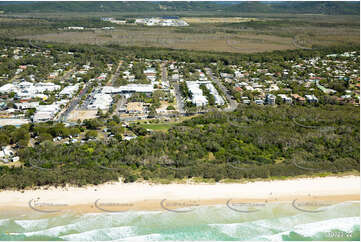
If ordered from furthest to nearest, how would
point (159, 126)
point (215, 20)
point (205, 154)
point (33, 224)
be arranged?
1. point (215, 20)
2. point (159, 126)
3. point (205, 154)
4. point (33, 224)

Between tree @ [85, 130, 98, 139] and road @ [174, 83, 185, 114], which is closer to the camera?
tree @ [85, 130, 98, 139]

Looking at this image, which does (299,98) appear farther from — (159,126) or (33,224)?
(33,224)

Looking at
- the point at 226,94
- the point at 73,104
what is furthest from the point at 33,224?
the point at 226,94

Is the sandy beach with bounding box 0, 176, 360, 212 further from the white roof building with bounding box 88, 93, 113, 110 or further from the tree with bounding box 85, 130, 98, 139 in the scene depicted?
the white roof building with bounding box 88, 93, 113, 110

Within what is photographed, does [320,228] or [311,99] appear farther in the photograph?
[311,99]

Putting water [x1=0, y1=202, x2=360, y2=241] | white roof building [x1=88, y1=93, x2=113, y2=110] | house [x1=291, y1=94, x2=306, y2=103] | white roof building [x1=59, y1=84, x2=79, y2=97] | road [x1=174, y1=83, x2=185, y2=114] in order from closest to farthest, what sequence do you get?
water [x1=0, y1=202, x2=360, y2=241] < road [x1=174, y1=83, x2=185, y2=114] < white roof building [x1=88, y1=93, x2=113, y2=110] < house [x1=291, y1=94, x2=306, y2=103] < white roof building [x1=59, y1=84, x2=79, y2=97]

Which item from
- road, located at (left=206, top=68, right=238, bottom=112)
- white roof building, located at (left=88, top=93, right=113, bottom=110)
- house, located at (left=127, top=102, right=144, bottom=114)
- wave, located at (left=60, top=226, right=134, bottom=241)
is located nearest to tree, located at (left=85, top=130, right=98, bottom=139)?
house, located at (left=127, top=102, right=144, bottom=114)

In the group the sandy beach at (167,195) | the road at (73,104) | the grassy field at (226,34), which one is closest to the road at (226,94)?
the sandy beach at (167,195)

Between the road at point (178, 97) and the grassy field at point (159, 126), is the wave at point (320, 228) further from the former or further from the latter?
the road at point (178, 97)
